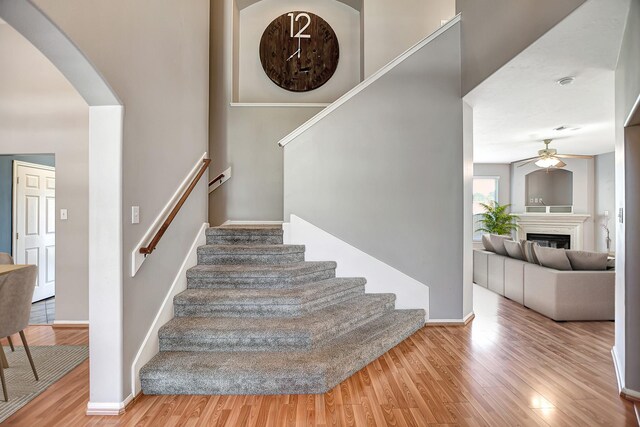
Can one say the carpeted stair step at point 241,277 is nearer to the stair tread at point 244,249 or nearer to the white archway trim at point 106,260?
the stair tread at point 244,249

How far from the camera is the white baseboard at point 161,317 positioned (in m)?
2.55

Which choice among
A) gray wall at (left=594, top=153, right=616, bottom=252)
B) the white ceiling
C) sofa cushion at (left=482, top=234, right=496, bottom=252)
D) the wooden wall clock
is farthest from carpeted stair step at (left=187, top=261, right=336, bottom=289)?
gray wall at (left=594, top=153, right=616, bottom=252)

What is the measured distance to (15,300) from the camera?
2664mm

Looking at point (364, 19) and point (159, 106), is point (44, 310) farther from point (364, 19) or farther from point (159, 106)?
point (364, 19)

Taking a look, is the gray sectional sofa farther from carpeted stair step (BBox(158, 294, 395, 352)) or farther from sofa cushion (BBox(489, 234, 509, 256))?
carpeted stair step (BBox(158, 294, 395, 352))

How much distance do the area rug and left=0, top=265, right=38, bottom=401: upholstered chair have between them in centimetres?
9

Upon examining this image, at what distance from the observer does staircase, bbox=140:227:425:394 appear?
102 inches

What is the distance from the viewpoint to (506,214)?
892cm

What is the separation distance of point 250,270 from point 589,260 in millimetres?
4010

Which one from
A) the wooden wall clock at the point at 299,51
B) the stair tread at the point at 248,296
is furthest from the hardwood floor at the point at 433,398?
the wooden wall clock at the point at 299,51

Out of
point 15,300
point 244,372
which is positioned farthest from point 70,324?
point 244,372

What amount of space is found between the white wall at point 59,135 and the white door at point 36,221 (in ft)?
4.55

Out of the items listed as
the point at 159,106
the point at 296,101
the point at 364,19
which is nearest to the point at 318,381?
the point at 159,106

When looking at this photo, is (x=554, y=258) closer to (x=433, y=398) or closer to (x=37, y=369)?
(x=433, y=398)
